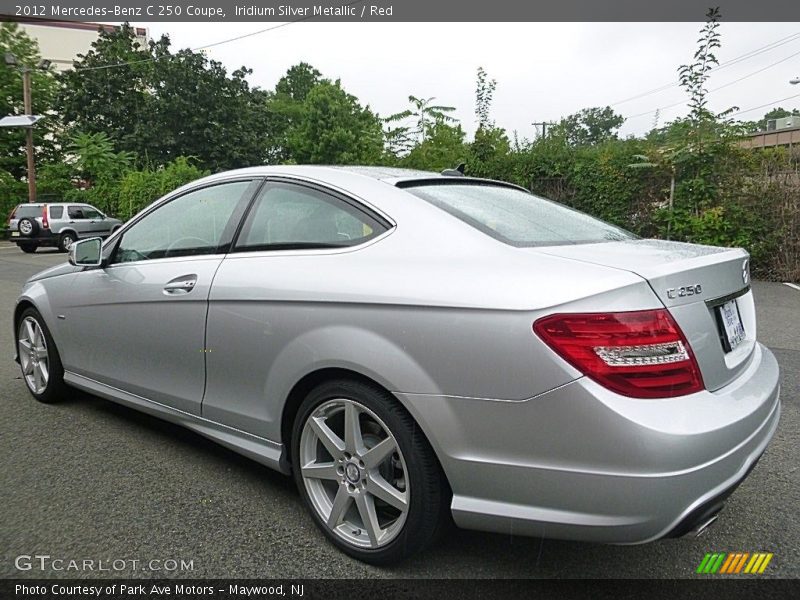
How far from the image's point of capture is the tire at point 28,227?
19.4 m

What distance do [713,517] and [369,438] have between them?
1183mm

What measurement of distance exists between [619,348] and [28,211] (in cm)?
2237

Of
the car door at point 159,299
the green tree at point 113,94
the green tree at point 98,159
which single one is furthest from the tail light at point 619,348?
the green tree at point 113,94

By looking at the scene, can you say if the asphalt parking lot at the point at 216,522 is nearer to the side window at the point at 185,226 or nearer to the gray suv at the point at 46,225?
the side window at the point at 185,226

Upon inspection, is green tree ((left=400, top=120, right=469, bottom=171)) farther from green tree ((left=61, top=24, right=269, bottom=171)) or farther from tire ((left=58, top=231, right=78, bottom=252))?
green tree ((left=61, top=24, right=269, bottom=171))

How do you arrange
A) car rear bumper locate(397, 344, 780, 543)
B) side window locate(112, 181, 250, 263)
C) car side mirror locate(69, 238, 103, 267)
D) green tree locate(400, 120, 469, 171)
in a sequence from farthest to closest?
green tree locate(400, 120, 469, 171) → car side mirror locate(69, 238, 103, 267) → side window locate(112, 181, 250, 263) → car rear bumper locate(397, 344, 780, 543)

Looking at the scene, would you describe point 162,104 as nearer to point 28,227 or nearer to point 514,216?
point 28,227

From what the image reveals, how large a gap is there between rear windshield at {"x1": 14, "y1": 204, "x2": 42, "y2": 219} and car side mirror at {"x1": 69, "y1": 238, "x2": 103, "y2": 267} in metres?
19.0

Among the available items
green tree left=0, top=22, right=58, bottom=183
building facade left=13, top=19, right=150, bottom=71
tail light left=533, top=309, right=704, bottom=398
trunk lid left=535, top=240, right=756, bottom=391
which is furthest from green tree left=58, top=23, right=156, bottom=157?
tail light left=533, top=309, right=704, bottom=398

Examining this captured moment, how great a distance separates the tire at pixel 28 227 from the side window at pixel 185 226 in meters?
18.9

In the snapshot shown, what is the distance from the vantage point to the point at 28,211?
19.9 m

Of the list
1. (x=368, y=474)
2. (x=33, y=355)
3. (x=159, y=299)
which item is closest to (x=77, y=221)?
(x=33, y=355)

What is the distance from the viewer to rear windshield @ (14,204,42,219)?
19.7m

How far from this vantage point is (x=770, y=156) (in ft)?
33.4
